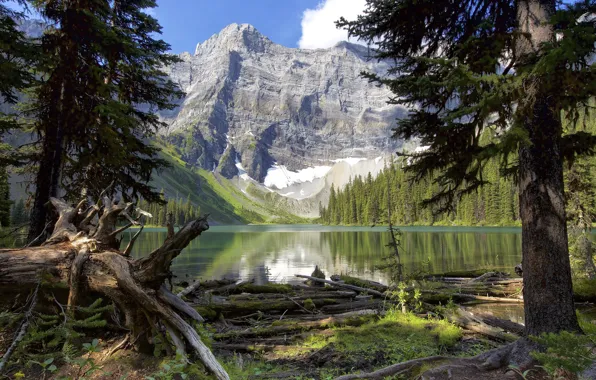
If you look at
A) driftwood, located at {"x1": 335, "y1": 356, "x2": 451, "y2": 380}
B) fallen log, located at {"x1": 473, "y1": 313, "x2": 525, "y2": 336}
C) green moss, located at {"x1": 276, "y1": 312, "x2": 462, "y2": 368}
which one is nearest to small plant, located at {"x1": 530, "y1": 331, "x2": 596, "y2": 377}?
driftwood, located at {"x1": 335, "y1": 356, "x2": 451, "y2": 380}

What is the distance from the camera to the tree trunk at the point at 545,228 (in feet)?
16.5

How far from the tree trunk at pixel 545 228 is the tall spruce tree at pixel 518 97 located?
1 cm

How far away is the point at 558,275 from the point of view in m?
5.02

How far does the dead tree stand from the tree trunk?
493 cm

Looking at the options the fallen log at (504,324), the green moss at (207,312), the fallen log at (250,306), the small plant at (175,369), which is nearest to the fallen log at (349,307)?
the fallen log at (250,306)

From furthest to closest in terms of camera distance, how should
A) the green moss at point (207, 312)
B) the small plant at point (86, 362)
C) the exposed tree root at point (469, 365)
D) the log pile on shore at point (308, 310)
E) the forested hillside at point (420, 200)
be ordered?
the forested hillside at point (420, 200), the green moss at point (207, 312), the log pile on shore at point (308, 310), the exposed tree root at point (469, 365), the small plant at point (86, 362)

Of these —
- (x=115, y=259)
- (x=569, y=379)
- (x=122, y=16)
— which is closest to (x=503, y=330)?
(x=569, y=379)

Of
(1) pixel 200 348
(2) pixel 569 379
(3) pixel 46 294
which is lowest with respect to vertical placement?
(2) pixel 569 379

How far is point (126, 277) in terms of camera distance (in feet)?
14.1

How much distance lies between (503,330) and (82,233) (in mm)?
9555

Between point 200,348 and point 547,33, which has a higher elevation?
point 547,33

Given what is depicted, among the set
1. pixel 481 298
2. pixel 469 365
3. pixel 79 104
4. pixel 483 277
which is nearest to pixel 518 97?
pixel 469 365

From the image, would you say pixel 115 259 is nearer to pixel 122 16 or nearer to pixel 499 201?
pixel 122 16

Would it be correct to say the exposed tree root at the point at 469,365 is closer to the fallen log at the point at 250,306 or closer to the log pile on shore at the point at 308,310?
the log pile on shore at the point at 308,310
